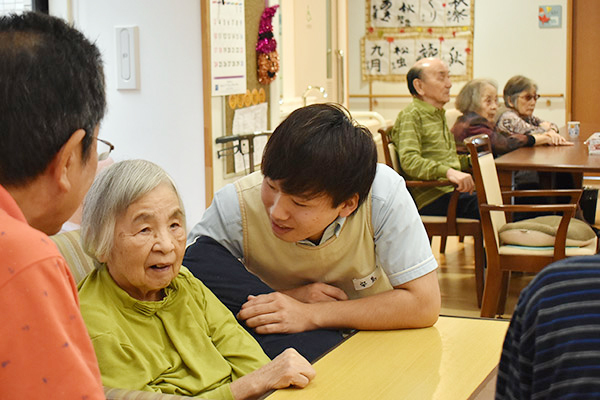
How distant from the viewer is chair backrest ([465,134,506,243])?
12.9 feet

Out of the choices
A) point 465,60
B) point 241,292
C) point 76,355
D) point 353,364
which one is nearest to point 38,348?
point 76,355

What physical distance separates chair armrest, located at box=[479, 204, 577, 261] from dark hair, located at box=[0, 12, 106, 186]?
310cm

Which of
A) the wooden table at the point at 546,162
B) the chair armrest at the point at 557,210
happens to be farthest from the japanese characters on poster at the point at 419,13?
the chair armrest at the point at 557,210

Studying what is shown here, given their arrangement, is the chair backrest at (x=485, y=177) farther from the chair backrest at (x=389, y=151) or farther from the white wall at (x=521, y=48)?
the white wall at (x=521, y=48)

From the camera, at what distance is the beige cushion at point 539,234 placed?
13.3ft

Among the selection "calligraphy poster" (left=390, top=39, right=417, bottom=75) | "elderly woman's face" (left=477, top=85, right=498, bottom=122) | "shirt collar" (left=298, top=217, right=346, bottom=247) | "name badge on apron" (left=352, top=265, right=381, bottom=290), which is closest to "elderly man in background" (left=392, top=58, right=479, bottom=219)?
"elderly woman's face" (left=477, top=85, right=498, bottom=122)

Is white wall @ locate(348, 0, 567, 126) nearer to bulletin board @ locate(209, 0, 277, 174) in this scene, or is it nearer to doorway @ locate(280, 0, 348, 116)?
doorway @ locate(280, 0, 348, 116)

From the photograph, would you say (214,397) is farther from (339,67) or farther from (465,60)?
(465,60)

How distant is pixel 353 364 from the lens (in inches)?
68.0

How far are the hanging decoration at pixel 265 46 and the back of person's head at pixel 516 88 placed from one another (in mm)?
2207

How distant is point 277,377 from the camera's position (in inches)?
63.5

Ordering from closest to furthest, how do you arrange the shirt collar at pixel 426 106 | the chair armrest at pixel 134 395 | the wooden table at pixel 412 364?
the chair armrest at pixel 134 395
the wooden table at pixel 412 364
the shirt collar at pixel 426 106

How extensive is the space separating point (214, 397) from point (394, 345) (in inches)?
17.7

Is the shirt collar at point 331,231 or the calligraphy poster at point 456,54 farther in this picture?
the calligraphy poster at point 456,54
